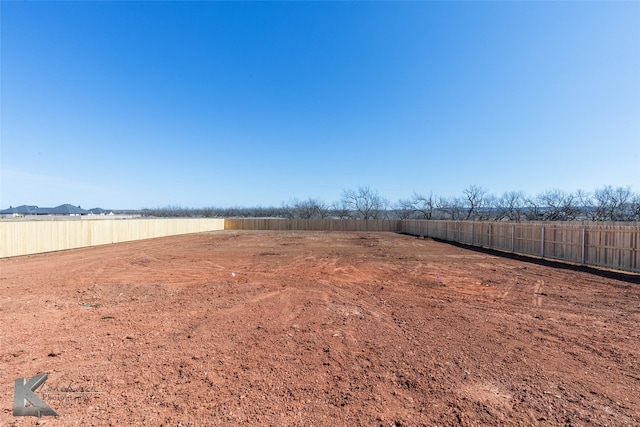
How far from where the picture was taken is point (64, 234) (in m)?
17.6

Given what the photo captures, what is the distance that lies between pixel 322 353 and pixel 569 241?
14391 mm

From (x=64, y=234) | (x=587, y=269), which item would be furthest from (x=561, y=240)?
(x=64, y=234)

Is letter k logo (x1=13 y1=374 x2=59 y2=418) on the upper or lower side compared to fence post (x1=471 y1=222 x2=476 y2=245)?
lower

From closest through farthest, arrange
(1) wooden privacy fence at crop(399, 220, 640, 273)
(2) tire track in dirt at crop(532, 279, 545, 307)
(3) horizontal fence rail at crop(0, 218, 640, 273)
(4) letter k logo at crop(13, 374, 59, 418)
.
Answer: (4) letter k logo at crop(13, 374, 59, 418) → (2) tire track in dirt at crop(532, 279, 545, 307) → (1) wooden privacy fence at crop(399, 220, 640, 273) → (3) horizontal fence rail at crop(0, 218, 640, 273)

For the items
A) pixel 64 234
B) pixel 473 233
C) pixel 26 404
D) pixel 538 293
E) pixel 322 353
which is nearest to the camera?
pixel 26 404

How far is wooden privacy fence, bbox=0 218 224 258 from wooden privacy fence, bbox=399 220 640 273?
26461 millimetres

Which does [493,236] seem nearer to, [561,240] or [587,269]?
[561,240]

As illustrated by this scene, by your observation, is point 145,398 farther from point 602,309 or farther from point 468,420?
point 602,309

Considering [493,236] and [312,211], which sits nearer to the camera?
[493,236]

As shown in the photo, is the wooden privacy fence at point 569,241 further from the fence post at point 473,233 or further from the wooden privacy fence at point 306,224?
the wooden privacy fence at point 306,224

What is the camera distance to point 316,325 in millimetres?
5242

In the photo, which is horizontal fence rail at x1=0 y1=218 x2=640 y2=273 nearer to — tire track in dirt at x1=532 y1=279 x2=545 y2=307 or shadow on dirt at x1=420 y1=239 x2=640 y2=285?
shadow on dirt at x1=420 y1=239 x2=640 y2=285

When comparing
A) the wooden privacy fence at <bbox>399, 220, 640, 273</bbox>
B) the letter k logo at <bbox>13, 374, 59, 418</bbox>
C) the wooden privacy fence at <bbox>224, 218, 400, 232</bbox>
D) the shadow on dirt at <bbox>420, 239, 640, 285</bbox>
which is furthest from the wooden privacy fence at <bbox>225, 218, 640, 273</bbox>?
the wooden privacy fence at <bbox>224, 218, 400, 232</bbox>

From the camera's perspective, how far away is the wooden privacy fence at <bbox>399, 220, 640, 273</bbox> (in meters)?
10.7
